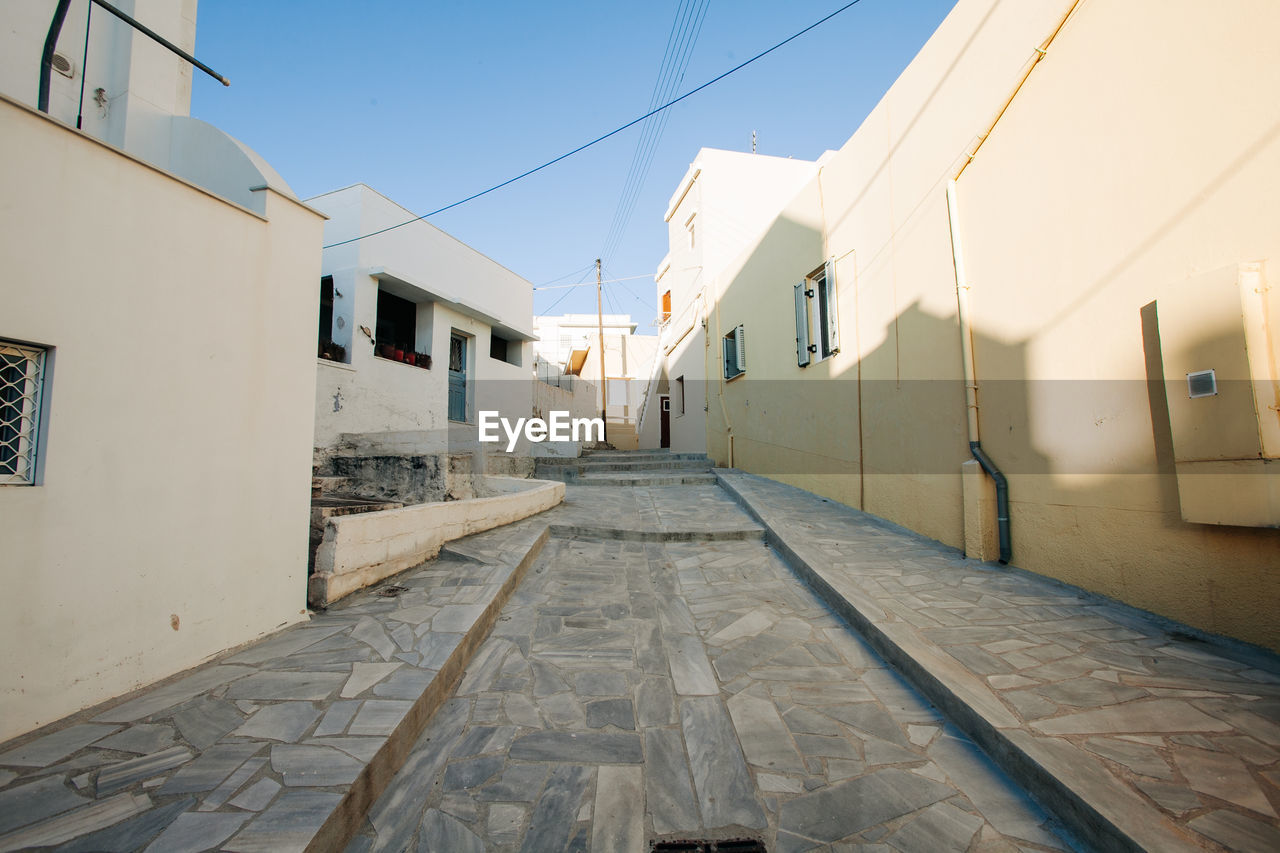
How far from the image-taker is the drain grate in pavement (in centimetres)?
194

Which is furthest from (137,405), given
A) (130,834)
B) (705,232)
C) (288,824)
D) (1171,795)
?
(705,232)

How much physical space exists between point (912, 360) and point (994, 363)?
1.11 meters

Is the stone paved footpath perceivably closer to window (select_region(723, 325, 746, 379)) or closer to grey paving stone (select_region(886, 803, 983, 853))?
grey paving stone (select_region(886, 803, 983, 853))

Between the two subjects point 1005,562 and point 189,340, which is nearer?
point 189,340

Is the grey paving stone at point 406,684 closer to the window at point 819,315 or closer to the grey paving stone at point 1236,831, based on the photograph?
the grey paving stone at point 1236,831

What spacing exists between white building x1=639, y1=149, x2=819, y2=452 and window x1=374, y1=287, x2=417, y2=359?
22.6 feet

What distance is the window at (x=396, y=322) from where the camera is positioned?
1183 centimetres

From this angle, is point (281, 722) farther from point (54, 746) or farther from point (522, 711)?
point (522, 711)

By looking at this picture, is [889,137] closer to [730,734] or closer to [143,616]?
[730,734]

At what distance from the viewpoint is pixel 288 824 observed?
178 centimetres

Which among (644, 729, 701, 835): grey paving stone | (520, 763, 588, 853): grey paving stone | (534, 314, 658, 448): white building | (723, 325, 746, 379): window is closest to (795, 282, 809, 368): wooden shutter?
(723, 325, 746, 379): window

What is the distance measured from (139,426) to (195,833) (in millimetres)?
1915

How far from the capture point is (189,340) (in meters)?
2.91

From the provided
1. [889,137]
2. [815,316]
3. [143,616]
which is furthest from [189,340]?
[815,316]
